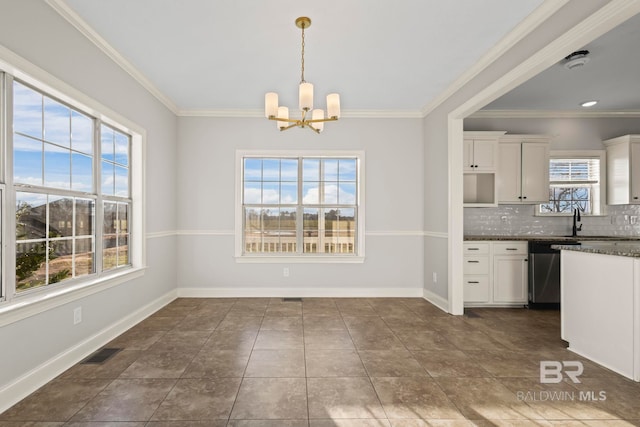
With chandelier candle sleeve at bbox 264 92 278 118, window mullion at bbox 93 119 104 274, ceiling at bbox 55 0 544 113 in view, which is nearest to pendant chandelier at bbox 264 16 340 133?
chandelier candle sleeve at bbox 264 92 278 118

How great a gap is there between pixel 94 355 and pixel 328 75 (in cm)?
352

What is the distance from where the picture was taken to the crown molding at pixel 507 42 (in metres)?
2.44

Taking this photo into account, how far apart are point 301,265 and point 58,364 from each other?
3019 mm

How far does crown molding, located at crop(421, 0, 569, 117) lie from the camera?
244 centimetres

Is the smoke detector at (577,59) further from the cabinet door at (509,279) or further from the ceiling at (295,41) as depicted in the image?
the cabinet door at (509,279)

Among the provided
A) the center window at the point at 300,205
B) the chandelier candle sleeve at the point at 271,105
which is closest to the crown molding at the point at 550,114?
the center window at the point at 300,205

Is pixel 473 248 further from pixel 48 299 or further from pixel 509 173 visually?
pixel 48 299

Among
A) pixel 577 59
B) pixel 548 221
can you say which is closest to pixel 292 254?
pixel 548 221

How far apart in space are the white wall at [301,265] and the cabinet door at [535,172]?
1.44 m

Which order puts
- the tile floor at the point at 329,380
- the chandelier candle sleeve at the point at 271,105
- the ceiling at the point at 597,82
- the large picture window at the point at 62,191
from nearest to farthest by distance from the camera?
1. the tile floor at the point at 329,380
2. the large picture window at the point at 62,191
3. the chandelier candle sleeve at the point at 271,105
4. the ceiling at the point at 597,82

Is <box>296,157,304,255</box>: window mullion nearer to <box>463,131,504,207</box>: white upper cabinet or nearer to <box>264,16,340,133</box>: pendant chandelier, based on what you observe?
<box>264,16,340,133</box>: pendant chandelier

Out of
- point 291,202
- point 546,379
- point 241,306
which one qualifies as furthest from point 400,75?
point 241,306

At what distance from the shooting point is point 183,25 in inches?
108

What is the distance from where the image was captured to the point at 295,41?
9.77ft
